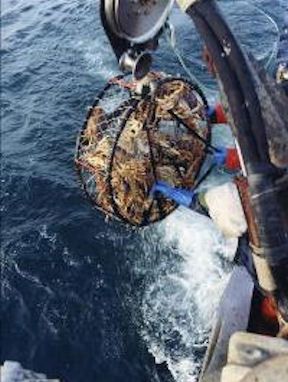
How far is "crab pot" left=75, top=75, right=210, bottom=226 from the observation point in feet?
31.3

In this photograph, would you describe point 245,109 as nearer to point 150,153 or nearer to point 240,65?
point 240,65

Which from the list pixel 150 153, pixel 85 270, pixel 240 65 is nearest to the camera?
pixel 240 65

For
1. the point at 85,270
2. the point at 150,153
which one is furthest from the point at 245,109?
the point at 85,270

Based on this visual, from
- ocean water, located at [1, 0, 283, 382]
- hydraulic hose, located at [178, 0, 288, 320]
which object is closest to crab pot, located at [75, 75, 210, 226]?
ocean water, located at [1, 0, 283, 382]

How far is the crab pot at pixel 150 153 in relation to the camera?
375 inches

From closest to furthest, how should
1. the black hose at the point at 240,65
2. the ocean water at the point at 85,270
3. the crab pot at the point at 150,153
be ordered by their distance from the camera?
the black hose at the point at 240,65 < the crab pot at the point at 150,153 < the ocean water at the point at 85,270

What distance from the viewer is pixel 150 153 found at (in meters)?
9.43

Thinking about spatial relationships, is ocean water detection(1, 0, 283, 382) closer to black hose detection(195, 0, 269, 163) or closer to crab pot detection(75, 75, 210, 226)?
crab pot detection(75, 75, 210, 226)

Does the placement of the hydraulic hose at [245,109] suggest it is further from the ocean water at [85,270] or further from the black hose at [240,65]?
the ocean water at [85,270]

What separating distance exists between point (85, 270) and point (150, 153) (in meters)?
6.24

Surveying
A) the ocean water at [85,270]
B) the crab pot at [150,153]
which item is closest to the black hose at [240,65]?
the crab pot at [150,153]

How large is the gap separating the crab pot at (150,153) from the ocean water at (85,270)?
2743 millimetres

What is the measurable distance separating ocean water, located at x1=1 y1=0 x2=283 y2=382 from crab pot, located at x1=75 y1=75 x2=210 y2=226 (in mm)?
2743

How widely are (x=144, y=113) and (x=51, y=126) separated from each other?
39.1 ft
